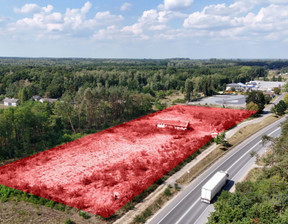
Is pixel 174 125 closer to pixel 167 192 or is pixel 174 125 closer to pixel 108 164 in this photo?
pixel 108 164

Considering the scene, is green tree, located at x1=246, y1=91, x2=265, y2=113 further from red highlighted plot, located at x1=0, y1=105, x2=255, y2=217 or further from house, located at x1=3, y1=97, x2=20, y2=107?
house, located at x1=3, y1=97, x2=20, y2=107

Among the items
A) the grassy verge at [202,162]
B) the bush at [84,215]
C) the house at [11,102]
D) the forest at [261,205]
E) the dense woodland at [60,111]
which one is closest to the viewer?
the forest at [261,205]

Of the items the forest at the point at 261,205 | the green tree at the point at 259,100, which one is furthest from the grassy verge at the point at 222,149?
the forest at the point at 261,205

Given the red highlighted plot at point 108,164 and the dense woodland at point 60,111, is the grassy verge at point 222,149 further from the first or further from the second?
the dense woodland at point 60,111

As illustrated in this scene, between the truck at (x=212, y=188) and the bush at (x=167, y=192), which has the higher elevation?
the truck at (x=212, y=188)

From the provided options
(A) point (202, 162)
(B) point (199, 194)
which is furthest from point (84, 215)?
(A) point (202, 162)

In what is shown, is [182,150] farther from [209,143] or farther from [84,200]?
[84,200]
